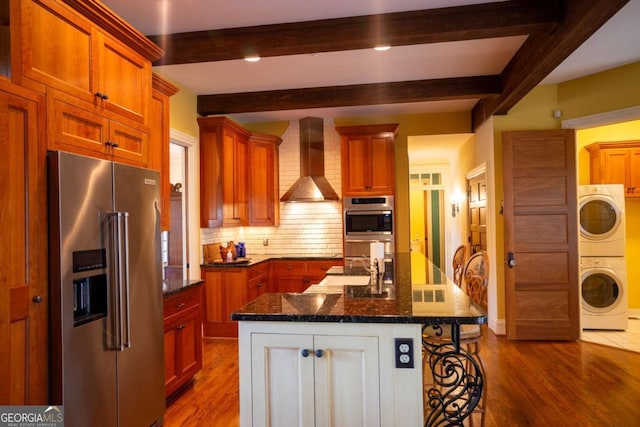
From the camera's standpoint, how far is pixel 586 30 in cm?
245

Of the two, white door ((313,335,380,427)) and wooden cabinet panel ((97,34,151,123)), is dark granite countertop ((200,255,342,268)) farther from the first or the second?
white door ((313,335,380,427))

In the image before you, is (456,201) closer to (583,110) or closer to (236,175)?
(583,110)

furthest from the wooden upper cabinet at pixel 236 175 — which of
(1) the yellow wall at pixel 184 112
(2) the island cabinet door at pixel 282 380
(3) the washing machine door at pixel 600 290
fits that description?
(3) the washing machine door at pixel 600 290

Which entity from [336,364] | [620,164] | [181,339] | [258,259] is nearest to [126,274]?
[181,339]

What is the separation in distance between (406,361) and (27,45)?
2157mm

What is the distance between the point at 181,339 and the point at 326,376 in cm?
174

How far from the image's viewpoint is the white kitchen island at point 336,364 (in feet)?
5.38

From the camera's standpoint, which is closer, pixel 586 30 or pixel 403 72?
pixel 586 30

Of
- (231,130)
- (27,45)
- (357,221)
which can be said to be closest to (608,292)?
(357,221)

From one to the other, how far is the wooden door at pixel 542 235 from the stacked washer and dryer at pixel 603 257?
673mm

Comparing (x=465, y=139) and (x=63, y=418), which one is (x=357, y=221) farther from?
(x=63, y=418)

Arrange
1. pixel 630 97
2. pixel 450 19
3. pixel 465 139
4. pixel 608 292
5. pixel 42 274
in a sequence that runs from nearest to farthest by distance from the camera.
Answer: pixel 42 274 → pixel 450 19 → pixel 630 97 → pixel 608 292 → pixel 465 139

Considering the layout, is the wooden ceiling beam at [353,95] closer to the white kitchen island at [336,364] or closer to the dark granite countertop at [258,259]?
the dark granite countertop at [258,259]

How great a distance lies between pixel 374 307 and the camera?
1.80 metres
